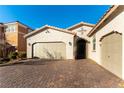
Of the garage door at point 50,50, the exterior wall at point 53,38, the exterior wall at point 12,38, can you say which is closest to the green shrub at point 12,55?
the exterior wall at point 53,38

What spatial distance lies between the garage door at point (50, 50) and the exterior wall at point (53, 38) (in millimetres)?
486

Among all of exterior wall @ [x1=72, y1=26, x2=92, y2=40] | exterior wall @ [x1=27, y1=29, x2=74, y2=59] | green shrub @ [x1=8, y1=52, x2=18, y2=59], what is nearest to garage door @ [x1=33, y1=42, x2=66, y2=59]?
exterior wall @ [x1=27, y1=29, x2=74, y2=59]

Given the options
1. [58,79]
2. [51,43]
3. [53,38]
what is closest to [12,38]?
[51,43]

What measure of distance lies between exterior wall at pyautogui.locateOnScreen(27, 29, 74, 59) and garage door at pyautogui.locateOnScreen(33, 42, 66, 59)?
49 centimetres

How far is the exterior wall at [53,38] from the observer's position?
16.9m

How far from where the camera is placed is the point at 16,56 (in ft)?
60.2

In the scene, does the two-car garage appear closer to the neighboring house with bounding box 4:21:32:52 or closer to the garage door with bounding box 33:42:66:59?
the garage door with bounding box 33:42:66:59

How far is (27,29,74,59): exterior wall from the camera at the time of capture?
16903 millimetres

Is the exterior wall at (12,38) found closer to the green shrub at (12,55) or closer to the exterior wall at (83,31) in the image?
the green shrub at (12,55)

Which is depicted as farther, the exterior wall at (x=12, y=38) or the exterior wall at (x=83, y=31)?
the exterior wall at (x=12, y=38)

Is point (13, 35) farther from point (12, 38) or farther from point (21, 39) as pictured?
point (21, 39)

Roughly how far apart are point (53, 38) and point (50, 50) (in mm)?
1499

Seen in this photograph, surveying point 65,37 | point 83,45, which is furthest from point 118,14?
point 83,45
